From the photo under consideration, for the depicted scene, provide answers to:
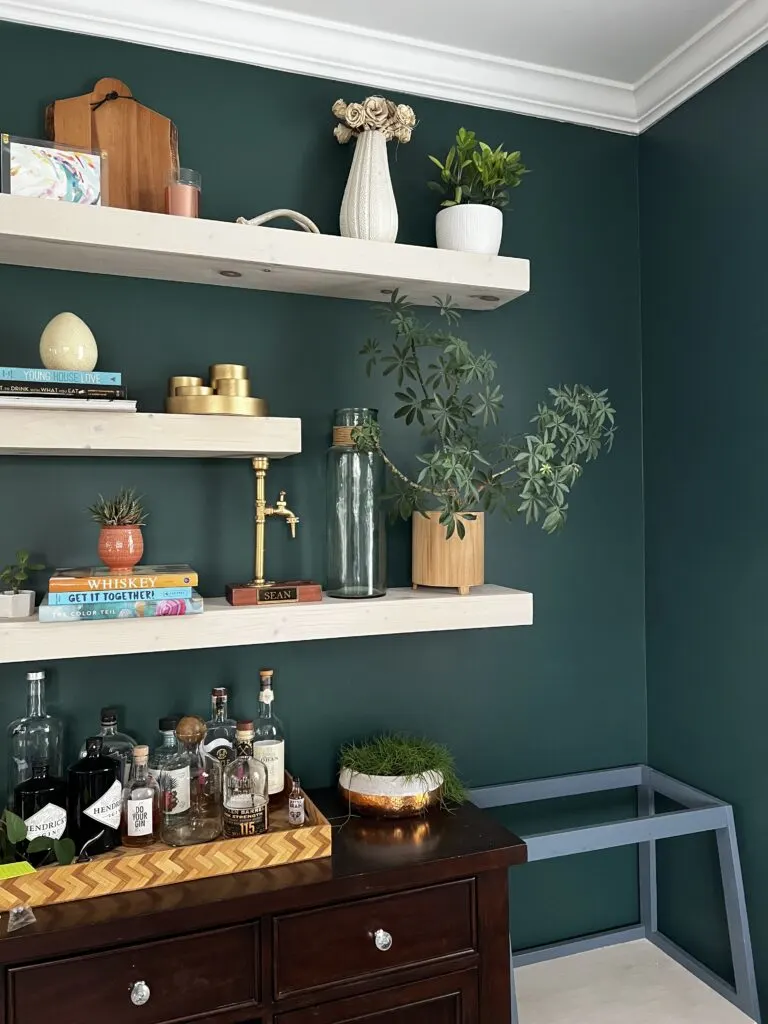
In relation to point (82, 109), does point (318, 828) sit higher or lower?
lower

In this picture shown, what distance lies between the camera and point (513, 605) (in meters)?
1.78

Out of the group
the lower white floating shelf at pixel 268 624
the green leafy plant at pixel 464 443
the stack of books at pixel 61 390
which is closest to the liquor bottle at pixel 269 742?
the lower white floating shelf at pixel 268 624

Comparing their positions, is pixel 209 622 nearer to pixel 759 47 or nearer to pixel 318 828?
pixel 318 828

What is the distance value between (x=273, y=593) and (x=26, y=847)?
62cm

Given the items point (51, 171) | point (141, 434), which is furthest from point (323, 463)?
point (51, 171)

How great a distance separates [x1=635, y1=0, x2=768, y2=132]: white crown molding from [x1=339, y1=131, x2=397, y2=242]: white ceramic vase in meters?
0.80

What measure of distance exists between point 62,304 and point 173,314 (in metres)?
0.23

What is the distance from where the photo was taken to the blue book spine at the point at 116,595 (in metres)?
1.48

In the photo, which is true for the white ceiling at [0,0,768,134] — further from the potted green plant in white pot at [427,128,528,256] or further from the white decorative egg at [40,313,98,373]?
the white decorative egg at [40,313,98,373]

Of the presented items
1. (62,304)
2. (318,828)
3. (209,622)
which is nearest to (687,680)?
(318,828)

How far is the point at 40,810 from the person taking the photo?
141 centimetres

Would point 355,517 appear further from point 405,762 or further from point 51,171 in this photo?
point 51,171

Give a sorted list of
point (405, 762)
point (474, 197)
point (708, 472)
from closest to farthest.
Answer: point (405, 762) < point (474, 197) < point (708, 472)

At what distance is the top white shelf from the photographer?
1.50m
